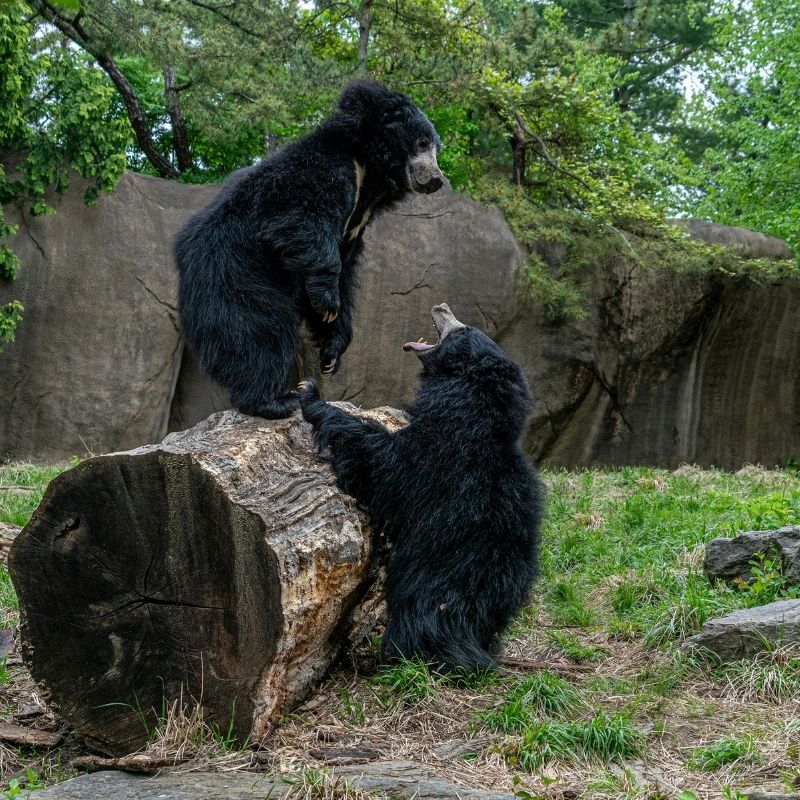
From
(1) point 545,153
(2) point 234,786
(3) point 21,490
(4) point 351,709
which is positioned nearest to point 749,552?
(4) point 351,709

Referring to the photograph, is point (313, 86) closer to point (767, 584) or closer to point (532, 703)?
point (767, 584)

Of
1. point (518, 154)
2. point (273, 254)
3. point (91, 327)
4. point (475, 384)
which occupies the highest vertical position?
point (518, 154)

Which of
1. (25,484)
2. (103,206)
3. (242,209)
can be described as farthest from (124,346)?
(242,209)

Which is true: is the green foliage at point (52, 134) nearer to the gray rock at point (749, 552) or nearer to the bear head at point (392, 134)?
the bear head at point (392, 134)

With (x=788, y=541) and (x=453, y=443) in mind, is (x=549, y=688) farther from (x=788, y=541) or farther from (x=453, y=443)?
(x=788, y=541)

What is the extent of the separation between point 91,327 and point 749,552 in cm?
732

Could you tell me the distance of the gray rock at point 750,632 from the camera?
4.01 m

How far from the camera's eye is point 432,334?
11.0m

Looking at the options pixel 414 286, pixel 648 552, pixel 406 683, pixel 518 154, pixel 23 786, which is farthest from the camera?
pixel 518 154

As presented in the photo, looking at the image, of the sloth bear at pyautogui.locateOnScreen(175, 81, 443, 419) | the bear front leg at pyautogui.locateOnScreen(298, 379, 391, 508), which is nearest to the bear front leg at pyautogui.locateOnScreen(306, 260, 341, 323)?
the sloth bear at pyautogui.locateOnScreen(175, 81, 443, 419)

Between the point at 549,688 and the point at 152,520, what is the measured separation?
170 centimetres

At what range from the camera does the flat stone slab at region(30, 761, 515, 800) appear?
294 cm

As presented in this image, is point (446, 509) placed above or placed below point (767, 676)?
above

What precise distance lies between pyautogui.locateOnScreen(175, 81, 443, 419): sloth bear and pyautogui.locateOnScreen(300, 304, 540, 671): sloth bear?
19.6 inches
